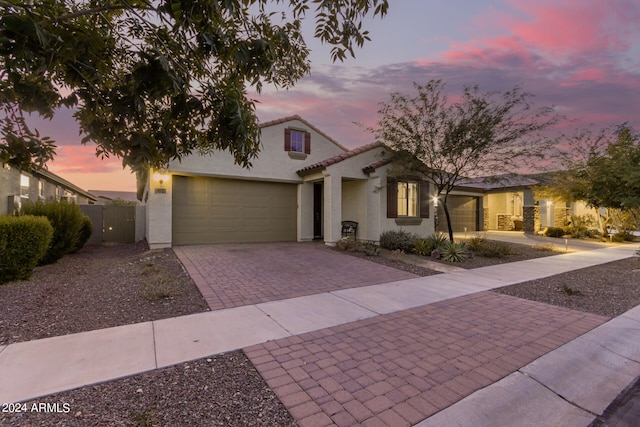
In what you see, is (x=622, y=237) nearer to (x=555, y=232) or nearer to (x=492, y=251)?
(x=555, y=232)

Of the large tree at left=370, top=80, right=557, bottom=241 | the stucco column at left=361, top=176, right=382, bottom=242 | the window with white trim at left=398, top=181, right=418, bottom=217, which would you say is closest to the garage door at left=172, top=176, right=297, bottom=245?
the stucco column at left=361, top=176, right=382, bottom=242

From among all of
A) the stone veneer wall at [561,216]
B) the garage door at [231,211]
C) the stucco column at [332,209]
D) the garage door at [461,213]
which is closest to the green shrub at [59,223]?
the garage door at [231,211]

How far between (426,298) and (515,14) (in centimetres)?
751

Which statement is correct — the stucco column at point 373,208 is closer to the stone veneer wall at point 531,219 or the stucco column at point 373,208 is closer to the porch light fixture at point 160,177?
the porch light fixture at point 160,177

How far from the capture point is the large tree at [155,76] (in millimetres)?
2480

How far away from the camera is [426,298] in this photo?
225 inches

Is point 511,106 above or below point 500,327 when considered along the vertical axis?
above

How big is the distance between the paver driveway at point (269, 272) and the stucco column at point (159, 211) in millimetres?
683

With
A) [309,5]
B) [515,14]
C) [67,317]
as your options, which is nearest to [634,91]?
[515,14]

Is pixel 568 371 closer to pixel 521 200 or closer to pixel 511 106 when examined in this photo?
pixel 511 106

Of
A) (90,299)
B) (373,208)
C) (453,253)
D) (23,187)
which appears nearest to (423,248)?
(453,253)

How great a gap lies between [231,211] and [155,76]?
10222mm

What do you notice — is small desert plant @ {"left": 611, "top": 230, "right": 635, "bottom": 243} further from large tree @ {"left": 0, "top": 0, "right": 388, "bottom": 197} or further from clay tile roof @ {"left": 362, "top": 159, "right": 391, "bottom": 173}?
large tree @ {"left": 0, "top": 0, "right": 388, "bottom": 197}

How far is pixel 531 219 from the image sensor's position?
20.5 metres
